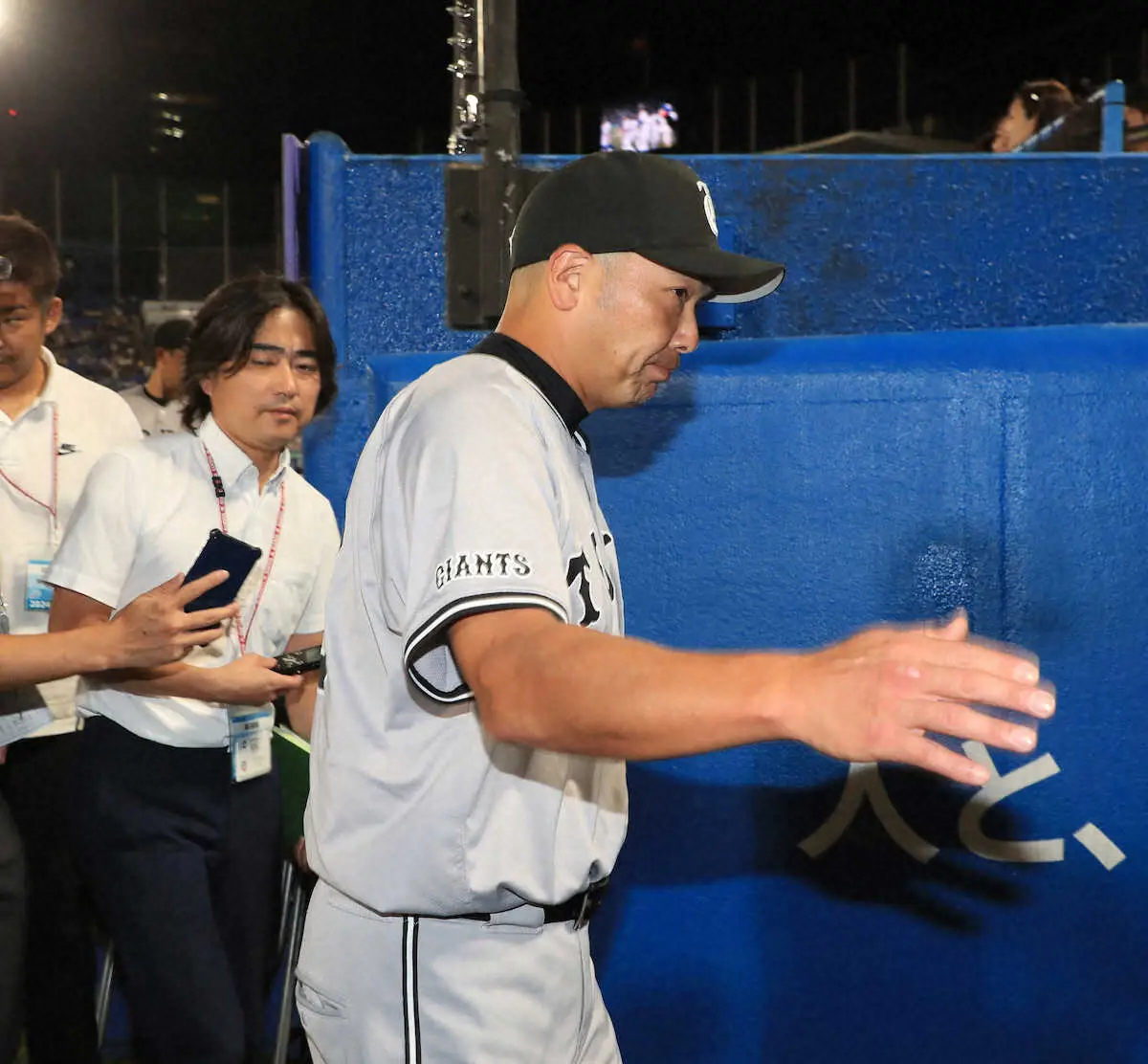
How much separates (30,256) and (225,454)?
858 mm

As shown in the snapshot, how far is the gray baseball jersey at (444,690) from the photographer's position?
1.42 meters

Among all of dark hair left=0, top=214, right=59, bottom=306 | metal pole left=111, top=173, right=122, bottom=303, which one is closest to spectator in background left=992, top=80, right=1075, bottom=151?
dark hair left=0, top=214, right=59, bottom=306

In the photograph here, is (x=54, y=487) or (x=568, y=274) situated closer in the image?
(x=568, y=274)

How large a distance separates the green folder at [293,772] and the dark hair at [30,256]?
1302mm

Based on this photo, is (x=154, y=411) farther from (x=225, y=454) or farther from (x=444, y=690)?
(x=444, y=690)

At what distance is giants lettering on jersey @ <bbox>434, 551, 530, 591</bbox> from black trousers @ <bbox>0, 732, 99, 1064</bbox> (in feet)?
7.84

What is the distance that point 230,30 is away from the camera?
18.3m

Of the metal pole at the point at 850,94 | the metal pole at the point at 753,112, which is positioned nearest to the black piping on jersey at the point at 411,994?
the metal pole at the point at 850,94

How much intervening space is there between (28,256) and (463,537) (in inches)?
98.1

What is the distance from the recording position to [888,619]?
322 cm

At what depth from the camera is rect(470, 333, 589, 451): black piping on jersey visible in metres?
1.73

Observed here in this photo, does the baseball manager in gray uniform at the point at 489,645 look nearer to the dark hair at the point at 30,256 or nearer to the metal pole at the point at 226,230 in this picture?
the dark hair at the point at 30,256

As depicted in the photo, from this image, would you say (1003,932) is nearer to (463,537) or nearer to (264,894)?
(264,894)

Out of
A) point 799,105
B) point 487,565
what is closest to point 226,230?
point 799,105
